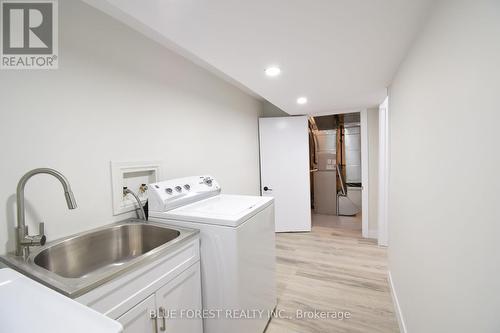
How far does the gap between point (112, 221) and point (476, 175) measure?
190 centimetres

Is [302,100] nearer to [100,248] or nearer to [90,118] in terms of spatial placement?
[90,118]

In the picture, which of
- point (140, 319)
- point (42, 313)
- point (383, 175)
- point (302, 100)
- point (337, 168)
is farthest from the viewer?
point (337, 168)

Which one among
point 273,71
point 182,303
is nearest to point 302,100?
point 273,71

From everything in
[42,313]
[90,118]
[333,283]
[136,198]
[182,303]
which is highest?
[90,118]

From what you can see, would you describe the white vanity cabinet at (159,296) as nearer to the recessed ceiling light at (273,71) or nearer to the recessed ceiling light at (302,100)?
the recessed ceiling light at (273,71)

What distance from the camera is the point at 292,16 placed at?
3.53ft

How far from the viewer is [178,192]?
1.66 m

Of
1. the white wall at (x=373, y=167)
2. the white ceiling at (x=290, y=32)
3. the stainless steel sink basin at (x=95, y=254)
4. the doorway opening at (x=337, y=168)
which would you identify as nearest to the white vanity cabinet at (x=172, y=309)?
the stainless steel sink basin at (x=95, y=254)

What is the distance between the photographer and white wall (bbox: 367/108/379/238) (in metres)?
3.26

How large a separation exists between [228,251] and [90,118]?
1215 mm

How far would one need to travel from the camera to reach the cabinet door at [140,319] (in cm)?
92

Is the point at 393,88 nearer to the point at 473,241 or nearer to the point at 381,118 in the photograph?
the point at 381,118

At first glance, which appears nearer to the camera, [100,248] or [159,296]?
[159,296]

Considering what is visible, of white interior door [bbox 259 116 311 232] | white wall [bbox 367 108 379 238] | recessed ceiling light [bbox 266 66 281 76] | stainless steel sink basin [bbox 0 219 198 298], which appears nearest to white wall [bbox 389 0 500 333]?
recessed ceiling light [bbox 266 66 281 76]
